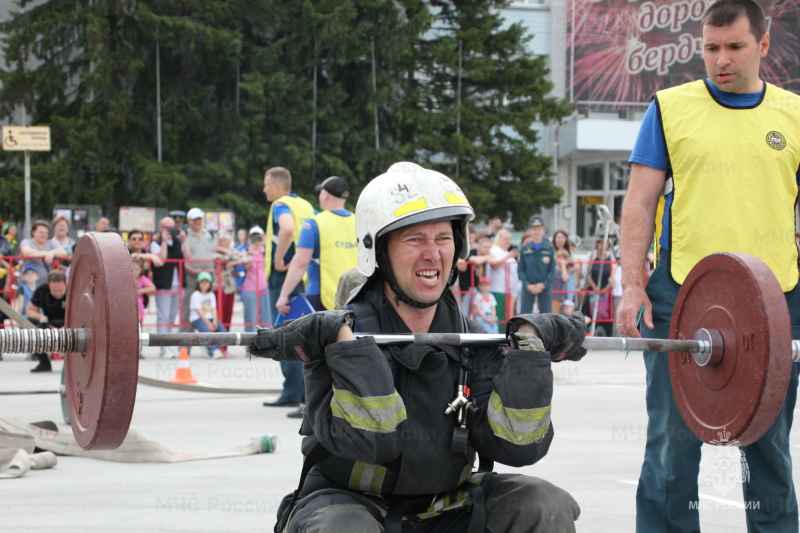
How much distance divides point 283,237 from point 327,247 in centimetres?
75

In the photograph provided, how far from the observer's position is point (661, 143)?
156 inches

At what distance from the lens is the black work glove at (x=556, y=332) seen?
288cm

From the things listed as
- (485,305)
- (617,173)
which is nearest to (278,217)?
(485,305)

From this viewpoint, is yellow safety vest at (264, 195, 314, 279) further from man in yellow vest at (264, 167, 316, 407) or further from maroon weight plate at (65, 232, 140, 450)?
maroon weight plate at (65, 232, 140, 450)

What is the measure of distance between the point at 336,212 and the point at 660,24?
107 ft

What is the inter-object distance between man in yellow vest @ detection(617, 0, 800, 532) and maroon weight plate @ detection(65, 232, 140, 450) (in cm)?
200

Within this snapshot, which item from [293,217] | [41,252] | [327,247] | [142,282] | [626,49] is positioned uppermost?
[626,49]

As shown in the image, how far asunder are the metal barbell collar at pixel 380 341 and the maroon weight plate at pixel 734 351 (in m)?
0.05

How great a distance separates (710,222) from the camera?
3834mm

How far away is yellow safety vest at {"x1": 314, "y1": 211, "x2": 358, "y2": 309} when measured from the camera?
7934mm

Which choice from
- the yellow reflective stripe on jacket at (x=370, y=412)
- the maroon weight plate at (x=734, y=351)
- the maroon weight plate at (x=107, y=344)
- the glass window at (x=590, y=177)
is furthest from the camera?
the glass window at (x=590, y=177)

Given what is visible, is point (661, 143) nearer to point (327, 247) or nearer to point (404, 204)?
point (404, 204)

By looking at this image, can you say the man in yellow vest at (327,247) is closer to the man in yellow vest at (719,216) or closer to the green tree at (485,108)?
the man in yellow vest at (719,216)

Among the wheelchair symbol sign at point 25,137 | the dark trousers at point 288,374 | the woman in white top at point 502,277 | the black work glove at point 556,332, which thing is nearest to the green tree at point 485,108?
the woman in white top at point 502,277
